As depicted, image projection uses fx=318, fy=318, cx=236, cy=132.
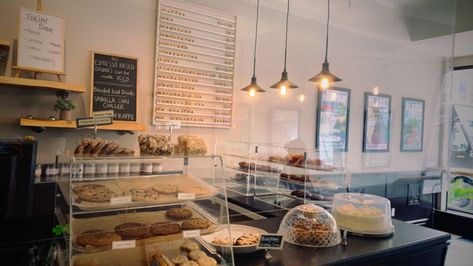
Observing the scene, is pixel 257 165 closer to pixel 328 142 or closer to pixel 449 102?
pixel 328 142

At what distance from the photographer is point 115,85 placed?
262cm

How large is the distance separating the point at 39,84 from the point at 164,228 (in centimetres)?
156

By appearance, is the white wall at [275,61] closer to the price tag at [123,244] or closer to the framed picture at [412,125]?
the framed picture at [412,125]

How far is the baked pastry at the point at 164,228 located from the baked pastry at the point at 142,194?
0.35 feet

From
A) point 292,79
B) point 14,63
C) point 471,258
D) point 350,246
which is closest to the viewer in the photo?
point 350,246

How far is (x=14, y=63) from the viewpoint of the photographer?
2234 millimetres

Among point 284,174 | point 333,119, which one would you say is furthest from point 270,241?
point 333,119

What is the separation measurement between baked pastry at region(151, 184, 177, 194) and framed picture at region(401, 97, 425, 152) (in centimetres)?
372

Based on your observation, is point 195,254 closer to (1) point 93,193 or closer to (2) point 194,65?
(1) point 93,193

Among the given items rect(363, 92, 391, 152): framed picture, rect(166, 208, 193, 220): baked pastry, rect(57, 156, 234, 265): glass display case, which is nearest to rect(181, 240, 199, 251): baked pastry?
rect(57, 156, 234, 265): glass display case

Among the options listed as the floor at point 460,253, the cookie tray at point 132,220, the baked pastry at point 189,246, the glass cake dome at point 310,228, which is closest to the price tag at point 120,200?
the cookie tray at point 132,220

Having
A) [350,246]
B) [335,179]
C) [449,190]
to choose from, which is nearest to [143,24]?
[335,179]

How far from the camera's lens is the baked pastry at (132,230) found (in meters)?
1.18

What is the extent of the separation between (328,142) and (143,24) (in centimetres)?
242
